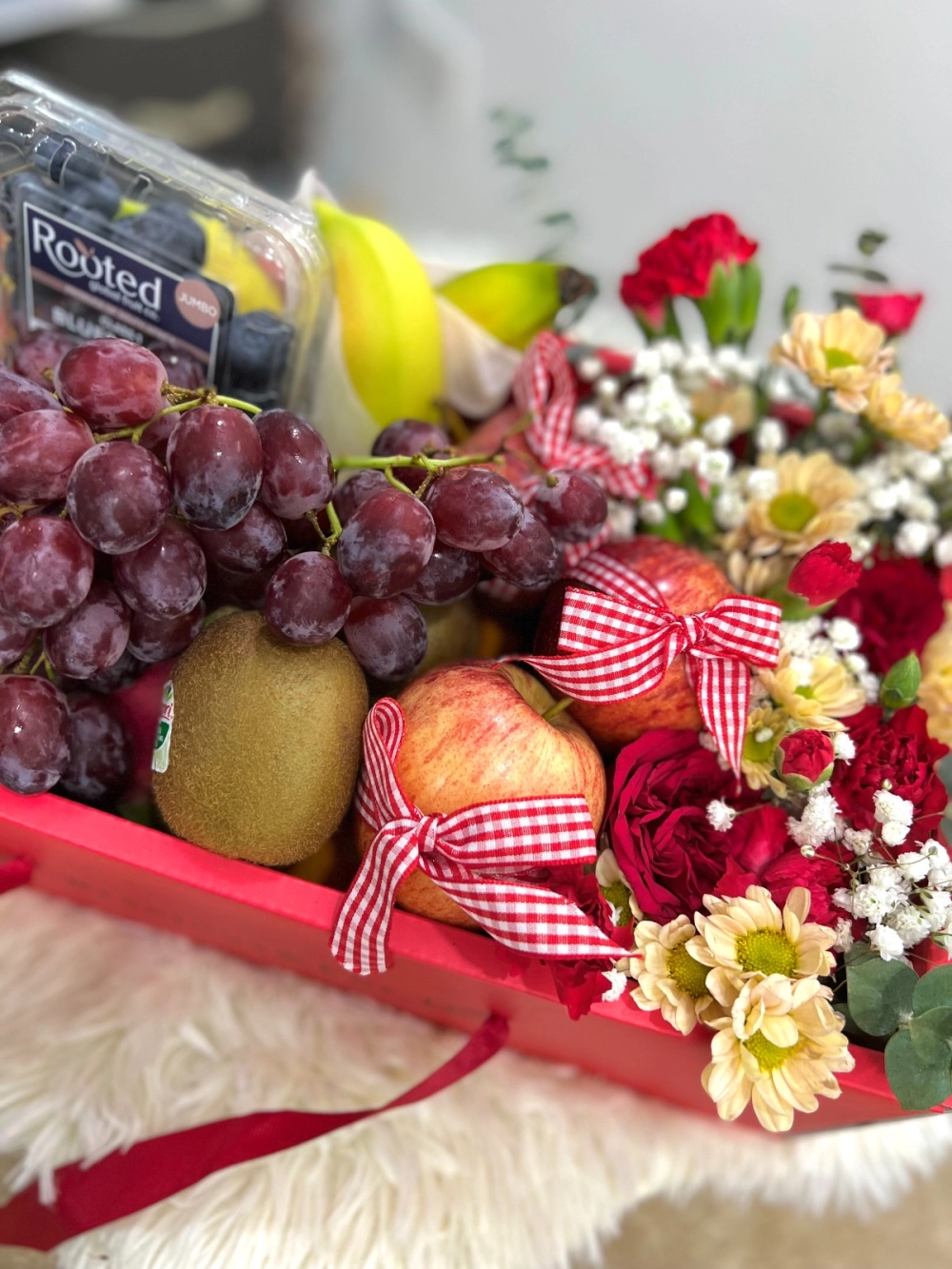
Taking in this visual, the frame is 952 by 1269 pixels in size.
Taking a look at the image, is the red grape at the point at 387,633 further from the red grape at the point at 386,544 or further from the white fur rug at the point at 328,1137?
the white fur rug at the point at 328,1137

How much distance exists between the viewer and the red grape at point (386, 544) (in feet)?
1.82

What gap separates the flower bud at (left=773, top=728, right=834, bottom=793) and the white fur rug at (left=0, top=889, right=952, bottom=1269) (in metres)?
0.32

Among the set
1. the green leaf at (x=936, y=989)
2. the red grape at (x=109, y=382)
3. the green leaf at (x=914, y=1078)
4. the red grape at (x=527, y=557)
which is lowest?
the green leaf at (x=914, y=1078)

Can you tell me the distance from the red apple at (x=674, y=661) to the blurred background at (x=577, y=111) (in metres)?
0.45

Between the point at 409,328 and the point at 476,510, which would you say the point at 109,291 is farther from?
the point at 476,510

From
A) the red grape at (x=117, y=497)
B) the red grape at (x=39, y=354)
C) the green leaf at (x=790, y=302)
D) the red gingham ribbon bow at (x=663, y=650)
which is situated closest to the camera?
the red grape at (x=117, y=497)

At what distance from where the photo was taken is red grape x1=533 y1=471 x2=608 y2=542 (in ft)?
2.23

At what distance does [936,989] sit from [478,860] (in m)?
0.29

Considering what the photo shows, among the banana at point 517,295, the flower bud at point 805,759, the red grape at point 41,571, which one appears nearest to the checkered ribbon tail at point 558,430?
the banana at point 517,295

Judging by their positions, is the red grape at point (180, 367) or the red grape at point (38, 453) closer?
the red grape at point (38, 453)

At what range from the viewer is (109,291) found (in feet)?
2.47

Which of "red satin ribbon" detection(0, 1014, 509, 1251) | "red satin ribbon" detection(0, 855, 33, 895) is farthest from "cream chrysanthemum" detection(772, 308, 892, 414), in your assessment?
"red satin ribbon" detection(0, 855, 33, 895)

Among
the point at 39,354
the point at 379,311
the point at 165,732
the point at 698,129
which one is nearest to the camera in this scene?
the point at 165,732

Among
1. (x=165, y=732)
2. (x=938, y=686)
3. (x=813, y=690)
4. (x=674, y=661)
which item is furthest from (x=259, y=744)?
(x=938, y=686)
